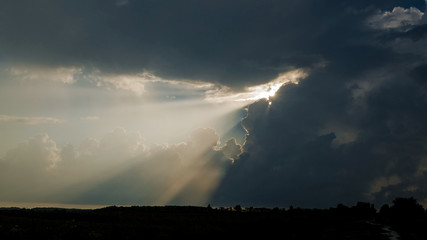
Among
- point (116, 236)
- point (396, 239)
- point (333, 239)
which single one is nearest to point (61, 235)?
point (116, 236)

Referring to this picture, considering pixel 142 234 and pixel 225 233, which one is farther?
pixel 225 233

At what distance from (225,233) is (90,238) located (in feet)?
84.1

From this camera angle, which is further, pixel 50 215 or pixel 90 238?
pixel 50 215

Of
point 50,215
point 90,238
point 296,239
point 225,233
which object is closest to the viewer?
point 90,238

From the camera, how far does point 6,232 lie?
2048 inches

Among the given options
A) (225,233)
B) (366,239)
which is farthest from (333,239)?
(225,233)

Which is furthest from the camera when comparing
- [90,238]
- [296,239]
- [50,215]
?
[50,215]

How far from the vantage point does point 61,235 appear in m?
51.0

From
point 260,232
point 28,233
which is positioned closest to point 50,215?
point 28,233

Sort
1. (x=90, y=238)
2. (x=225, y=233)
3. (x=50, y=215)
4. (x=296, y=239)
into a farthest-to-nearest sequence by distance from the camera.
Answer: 1. (x=50, y=215)
2. (x=225, y=233)
3. (x=296, y=239)
4. (x=90, y=238)

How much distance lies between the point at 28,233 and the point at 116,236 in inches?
522

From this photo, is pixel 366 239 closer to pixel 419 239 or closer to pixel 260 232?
pixel 419 239

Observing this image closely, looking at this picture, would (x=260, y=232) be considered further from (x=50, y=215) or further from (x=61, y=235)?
(x=50, y=215)

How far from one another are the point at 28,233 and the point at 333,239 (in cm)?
4818
